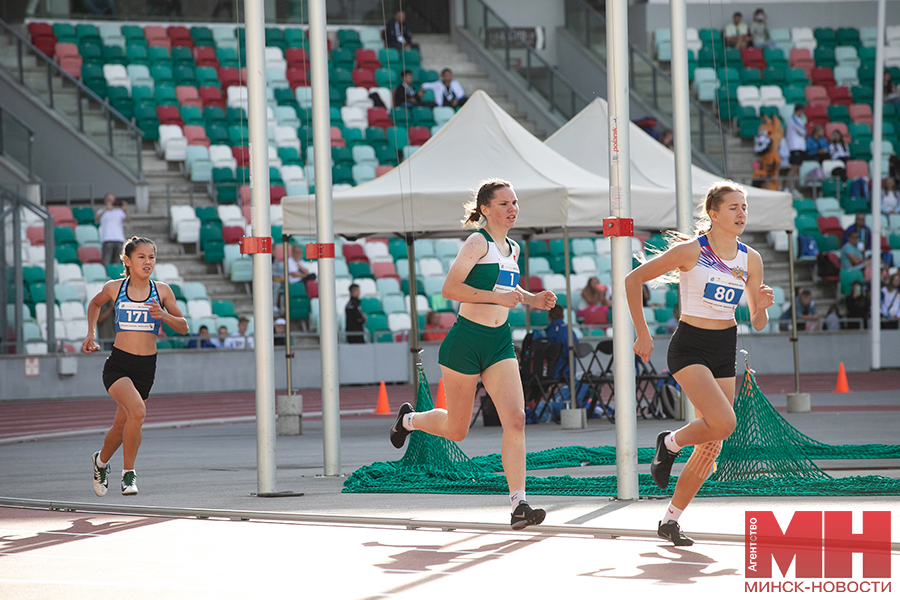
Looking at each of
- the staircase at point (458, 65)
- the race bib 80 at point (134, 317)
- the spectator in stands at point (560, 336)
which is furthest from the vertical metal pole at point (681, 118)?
the staircase at point (458, 65)

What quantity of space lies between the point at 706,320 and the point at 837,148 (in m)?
23.1

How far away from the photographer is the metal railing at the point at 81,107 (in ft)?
84.3

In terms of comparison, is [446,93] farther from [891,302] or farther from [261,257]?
[261,257]

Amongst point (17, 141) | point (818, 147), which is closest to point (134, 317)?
point (17, 141)

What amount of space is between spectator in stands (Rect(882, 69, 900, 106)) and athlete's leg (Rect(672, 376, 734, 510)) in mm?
25878

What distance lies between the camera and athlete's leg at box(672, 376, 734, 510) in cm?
629

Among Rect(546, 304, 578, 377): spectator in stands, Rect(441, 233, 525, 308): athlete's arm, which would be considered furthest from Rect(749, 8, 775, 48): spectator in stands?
Rect(441, 233, 525, 308): athlete's arm

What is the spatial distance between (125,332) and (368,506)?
257 cm

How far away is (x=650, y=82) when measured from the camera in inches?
1134

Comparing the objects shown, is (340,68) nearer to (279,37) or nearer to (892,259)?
(279,37)

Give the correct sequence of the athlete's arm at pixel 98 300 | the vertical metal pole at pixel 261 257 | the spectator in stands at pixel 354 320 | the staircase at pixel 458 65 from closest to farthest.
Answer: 1. the vertical metal pole at pixel 261 257
2. the athlete's arm at pixel 98 300
3. the spectator in stands at pixel 354 320
4. the staircase at pixel 458 65

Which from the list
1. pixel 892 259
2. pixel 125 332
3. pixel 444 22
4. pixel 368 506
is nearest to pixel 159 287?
pixel 125 332

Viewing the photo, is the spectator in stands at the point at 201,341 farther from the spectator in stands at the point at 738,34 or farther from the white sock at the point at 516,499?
the spectator in stands at the point at 738,34

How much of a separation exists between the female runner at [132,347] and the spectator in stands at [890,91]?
25.0m
